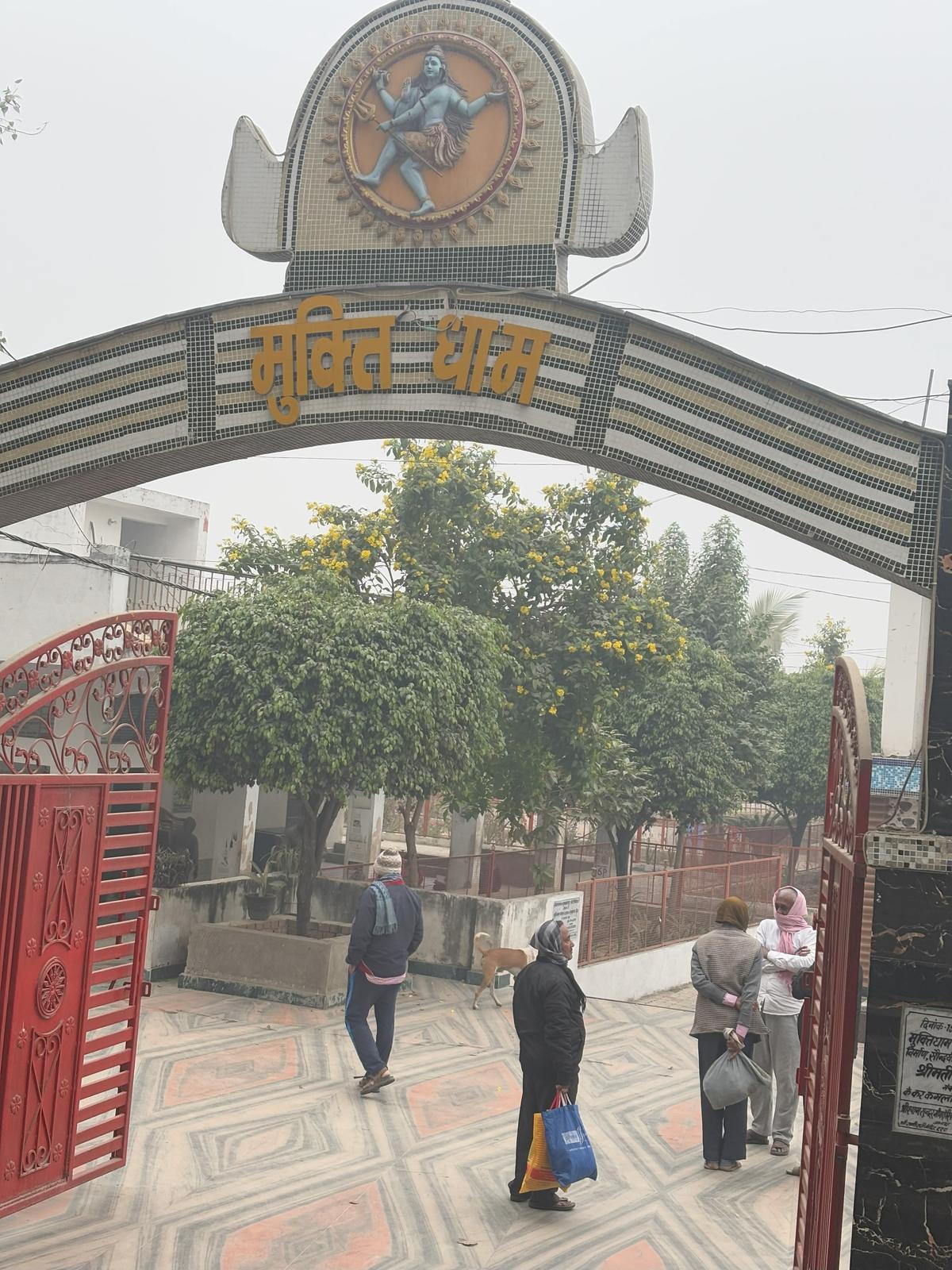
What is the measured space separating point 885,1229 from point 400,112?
481 cm

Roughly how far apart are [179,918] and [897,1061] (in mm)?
9295

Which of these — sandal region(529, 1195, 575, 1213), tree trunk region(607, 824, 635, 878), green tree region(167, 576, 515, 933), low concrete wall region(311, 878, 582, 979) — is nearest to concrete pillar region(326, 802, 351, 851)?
tree trunk region(607, 824, 635, 878)

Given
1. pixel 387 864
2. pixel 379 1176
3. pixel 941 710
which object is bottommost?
pixel 379 1176

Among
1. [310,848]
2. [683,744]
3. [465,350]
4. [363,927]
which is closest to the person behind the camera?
[465,350]

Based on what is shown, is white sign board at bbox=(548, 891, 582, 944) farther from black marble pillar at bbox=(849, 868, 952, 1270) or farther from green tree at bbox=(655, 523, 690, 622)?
green tree at bbox=(655, 523, 690, 622)

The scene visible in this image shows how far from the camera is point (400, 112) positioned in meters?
5.77

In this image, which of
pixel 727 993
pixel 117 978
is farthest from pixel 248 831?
pixel 727 993

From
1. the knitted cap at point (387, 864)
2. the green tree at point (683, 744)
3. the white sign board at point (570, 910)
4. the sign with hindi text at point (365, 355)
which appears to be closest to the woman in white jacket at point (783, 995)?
the knitted cap at point (387, 864)

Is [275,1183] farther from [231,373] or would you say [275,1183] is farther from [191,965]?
[191,965]

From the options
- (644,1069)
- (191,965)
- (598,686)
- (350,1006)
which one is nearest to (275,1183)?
(350,1006)

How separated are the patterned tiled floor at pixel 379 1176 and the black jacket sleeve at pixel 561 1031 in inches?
30.6

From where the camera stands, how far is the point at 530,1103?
6.39 metres

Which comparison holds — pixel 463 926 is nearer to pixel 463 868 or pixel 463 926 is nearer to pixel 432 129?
pixel 463 868

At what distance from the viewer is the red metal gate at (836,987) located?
3.98m
